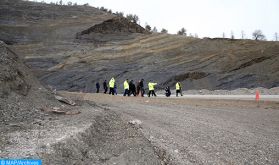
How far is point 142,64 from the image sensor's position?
52.9 meters

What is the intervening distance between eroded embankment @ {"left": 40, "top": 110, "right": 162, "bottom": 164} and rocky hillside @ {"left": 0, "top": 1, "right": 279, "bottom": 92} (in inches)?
1199

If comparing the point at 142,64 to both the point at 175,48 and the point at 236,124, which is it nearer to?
the point at 175,48

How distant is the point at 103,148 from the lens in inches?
379

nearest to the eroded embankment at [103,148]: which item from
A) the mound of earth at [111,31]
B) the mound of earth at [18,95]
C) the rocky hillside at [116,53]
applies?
the mound of earth at [18,95]

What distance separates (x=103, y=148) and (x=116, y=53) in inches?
1956

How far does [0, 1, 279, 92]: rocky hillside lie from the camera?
44.5 metres

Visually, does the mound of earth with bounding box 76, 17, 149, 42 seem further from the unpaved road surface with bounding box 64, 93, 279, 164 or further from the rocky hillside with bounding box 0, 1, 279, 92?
the unpaved road surface with bounding box 64, 93, 279, 164

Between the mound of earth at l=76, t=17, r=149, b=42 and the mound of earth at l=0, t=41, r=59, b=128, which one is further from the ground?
the mound of earth at l=76, t=17, r=149, b=42

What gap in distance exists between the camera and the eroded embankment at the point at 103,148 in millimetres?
8099

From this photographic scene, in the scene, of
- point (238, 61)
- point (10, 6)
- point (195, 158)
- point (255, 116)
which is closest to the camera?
point (195, 158)

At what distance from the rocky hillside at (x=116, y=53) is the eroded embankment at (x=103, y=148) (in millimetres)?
30462

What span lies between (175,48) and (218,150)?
45.1 m

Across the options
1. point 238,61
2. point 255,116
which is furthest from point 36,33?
point 255,116

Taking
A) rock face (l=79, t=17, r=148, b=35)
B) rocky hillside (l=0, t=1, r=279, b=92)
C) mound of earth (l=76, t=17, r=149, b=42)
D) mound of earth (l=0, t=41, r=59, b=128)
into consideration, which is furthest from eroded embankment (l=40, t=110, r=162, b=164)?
rock face (l=79, t=17, r=148, b=35)
